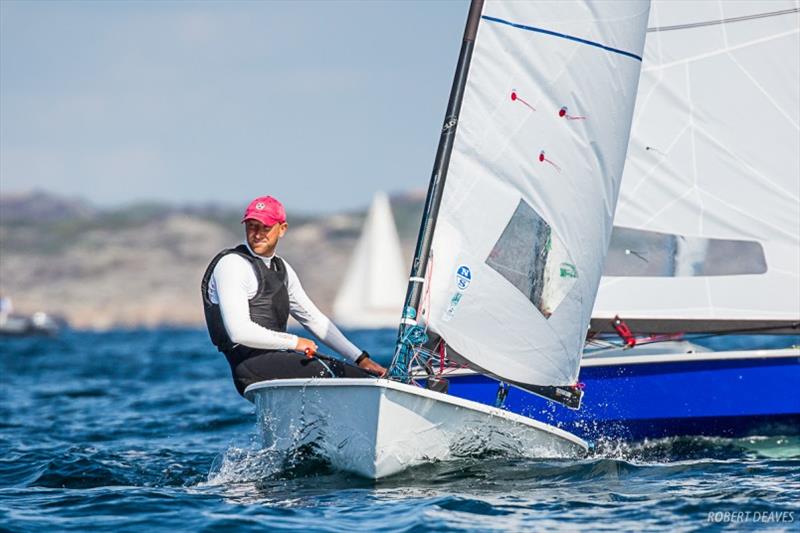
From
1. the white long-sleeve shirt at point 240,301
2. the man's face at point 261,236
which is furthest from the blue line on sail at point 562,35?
the white long-sleeve shirt at point 240,301

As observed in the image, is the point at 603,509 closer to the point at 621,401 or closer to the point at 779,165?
the point at 621,401

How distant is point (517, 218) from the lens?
6387mm

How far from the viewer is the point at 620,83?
6.61 m

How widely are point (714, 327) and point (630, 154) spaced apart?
132cm

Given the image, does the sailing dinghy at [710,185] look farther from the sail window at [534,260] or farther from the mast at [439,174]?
the mast at [439,174]

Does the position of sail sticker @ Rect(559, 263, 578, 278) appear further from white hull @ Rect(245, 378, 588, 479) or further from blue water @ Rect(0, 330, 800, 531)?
blue water @ Rect(0, 330, 800, 531)

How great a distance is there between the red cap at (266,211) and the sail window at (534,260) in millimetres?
1129

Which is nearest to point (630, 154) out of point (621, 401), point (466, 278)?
point (621, 401)

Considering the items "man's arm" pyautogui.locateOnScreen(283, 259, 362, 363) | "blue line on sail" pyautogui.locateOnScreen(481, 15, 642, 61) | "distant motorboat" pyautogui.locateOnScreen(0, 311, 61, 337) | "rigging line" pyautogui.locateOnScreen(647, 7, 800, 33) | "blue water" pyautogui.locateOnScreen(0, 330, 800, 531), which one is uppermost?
"rigging line" pyautogui.locateOnScreen(647, 7, 800, 33)

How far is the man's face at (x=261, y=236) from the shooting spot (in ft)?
20.9

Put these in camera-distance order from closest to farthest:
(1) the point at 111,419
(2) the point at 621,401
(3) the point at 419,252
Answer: (3) the point at 419,252
(2) the point at 621,401
(1) the point at 111,419

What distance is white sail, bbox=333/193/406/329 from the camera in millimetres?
43156

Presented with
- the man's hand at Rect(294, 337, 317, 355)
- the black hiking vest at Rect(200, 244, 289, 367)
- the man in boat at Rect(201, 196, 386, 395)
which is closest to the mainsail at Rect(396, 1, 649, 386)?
the man's hand at Rect(294, 337, 317, 355)

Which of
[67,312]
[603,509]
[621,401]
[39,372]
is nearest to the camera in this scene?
[603,509]
